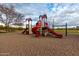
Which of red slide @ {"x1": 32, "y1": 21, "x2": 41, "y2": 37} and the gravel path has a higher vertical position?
red slide @ {"x1": 32, "y1": 21, "x2": 41, "y2": 37}

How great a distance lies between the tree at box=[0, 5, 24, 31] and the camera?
8.30ft

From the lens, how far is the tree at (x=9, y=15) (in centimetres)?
253

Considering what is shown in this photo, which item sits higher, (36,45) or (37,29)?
(37,29)

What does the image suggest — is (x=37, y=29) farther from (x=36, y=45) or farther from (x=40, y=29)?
(x=36, y=45)

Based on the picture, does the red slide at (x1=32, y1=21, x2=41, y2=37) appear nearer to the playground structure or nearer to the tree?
the playground structure

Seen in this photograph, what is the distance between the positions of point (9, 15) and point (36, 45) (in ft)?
1.47

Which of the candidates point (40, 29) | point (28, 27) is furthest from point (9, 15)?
point (40, 29)

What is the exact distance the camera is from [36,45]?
2.55 m

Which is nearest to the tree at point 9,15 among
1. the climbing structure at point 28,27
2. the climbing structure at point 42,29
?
the climbing structure at point 28,27

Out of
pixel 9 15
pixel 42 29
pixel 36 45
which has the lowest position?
pixel 36 45

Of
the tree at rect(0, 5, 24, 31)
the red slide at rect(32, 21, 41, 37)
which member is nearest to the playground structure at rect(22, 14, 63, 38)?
the red slide at rect(32, 21, 41, 37)

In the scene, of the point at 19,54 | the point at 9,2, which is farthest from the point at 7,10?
the point at 19,54

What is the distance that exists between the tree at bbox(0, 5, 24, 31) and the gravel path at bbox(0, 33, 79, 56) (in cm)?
14

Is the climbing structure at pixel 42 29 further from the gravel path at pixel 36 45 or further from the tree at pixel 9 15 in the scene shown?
the tree at pixel 9 15
